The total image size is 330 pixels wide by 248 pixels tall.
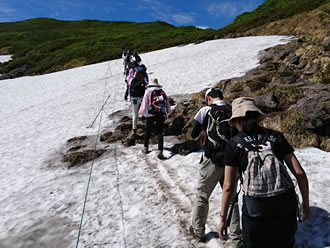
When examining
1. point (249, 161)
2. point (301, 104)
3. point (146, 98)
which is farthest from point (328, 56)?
point (249, 161)

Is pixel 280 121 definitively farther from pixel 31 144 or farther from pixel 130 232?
pixel 31 144

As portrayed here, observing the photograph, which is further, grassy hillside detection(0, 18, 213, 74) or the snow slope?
grassy hillside detection(0, 18, 213, 74)

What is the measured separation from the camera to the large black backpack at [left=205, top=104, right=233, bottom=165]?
3.42 m

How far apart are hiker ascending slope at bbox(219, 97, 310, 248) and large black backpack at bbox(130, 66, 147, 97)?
6.54 metres

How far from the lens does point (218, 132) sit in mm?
3465

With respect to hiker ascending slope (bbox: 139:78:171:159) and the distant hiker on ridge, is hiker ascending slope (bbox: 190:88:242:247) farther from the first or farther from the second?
the distant hiker on ridge

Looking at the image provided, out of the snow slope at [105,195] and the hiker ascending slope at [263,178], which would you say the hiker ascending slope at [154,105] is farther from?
the hiker ascending slope at [263,178]

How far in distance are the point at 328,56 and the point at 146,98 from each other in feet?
32.2

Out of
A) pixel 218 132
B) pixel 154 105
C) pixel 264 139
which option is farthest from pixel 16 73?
pixel 264 139

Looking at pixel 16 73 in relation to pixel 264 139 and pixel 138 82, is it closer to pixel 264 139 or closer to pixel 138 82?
pixel 138 82

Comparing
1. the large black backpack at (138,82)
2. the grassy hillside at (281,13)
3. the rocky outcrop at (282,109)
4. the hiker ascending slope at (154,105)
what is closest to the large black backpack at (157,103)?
the hiker ascending slope at (154,105)

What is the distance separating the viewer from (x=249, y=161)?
239 centimetres

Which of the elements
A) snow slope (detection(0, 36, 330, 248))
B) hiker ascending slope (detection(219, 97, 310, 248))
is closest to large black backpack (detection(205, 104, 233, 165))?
hiker ascending slope (detection(219, 97, 310, 248))

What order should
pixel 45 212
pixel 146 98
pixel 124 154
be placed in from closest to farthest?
pixel 45 212, pixel 146 98, pixel 124 154
